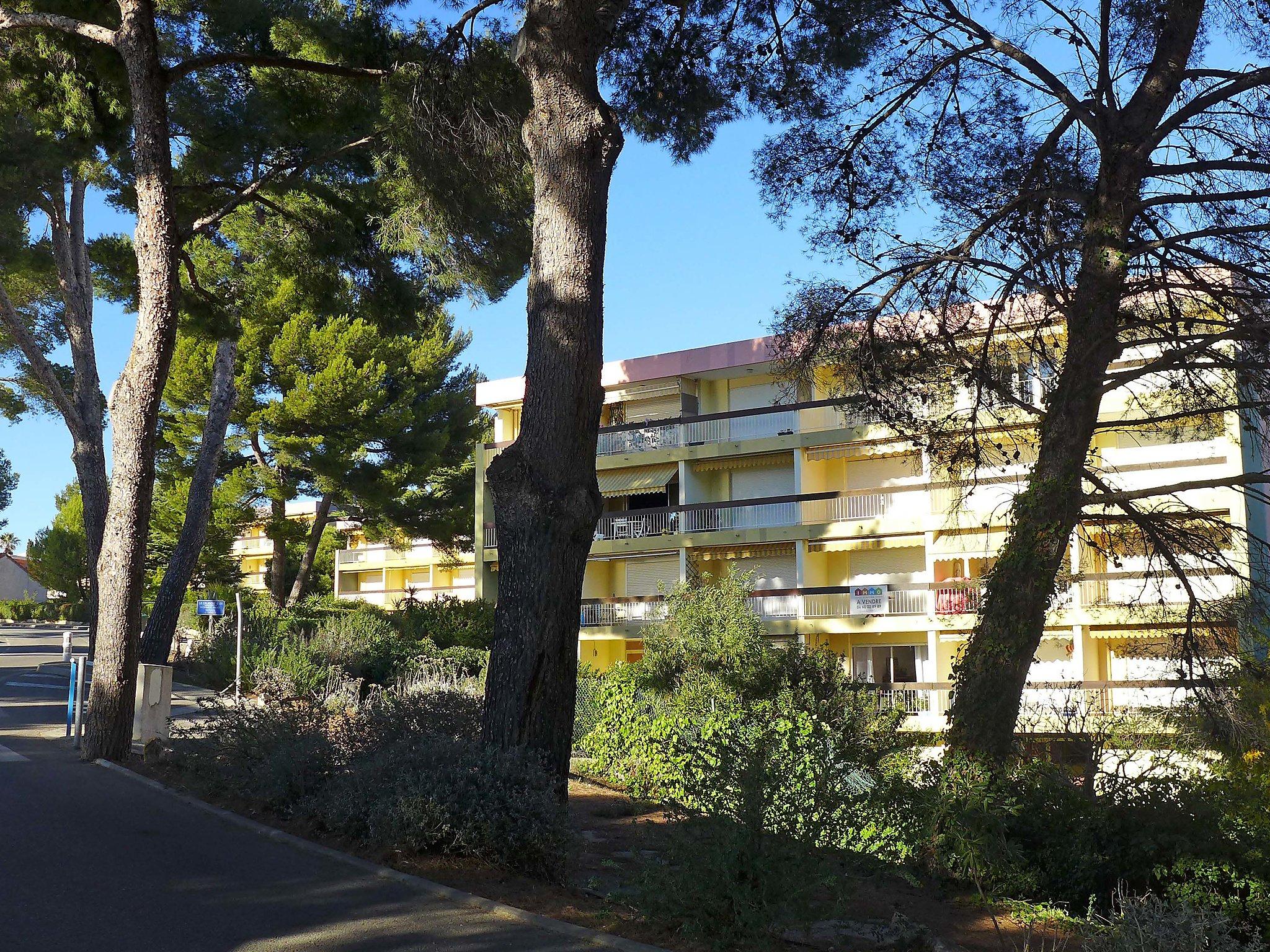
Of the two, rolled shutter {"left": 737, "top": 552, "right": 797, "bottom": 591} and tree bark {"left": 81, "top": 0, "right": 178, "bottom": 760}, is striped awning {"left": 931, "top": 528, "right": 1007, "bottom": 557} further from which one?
tree bark {"left": 81, "top": 0, "right": 178, "bottom": 760}

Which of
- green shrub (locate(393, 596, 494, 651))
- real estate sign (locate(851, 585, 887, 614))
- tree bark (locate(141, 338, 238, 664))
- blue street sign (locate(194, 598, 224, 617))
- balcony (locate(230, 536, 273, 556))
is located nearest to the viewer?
blue street sign (locate(194, 598, 224, 617))

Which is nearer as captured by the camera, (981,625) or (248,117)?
(981,625)

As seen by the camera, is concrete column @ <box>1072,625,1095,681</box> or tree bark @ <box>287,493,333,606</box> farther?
tree bark @ <box>287,493,333,606</box>

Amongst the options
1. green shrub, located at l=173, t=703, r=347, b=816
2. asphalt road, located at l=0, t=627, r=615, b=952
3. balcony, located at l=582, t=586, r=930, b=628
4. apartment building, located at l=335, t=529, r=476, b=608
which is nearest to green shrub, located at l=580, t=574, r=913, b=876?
asphalt road, located at l=0, t=627, r=615, b=952

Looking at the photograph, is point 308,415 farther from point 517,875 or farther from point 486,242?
point 517,875

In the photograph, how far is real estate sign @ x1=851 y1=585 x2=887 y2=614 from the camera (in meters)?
29.8

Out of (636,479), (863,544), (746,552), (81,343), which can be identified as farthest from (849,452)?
(81,343)

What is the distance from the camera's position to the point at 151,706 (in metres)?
11.9

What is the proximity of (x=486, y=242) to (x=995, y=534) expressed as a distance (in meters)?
20.0

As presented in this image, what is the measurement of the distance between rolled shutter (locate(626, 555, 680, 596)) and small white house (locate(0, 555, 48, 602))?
76851mm

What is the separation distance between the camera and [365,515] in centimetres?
3544

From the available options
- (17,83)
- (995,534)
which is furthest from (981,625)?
(995,534)

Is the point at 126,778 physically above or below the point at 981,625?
below

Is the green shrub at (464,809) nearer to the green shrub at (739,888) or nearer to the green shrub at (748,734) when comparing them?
the green shrub at (748,734)
